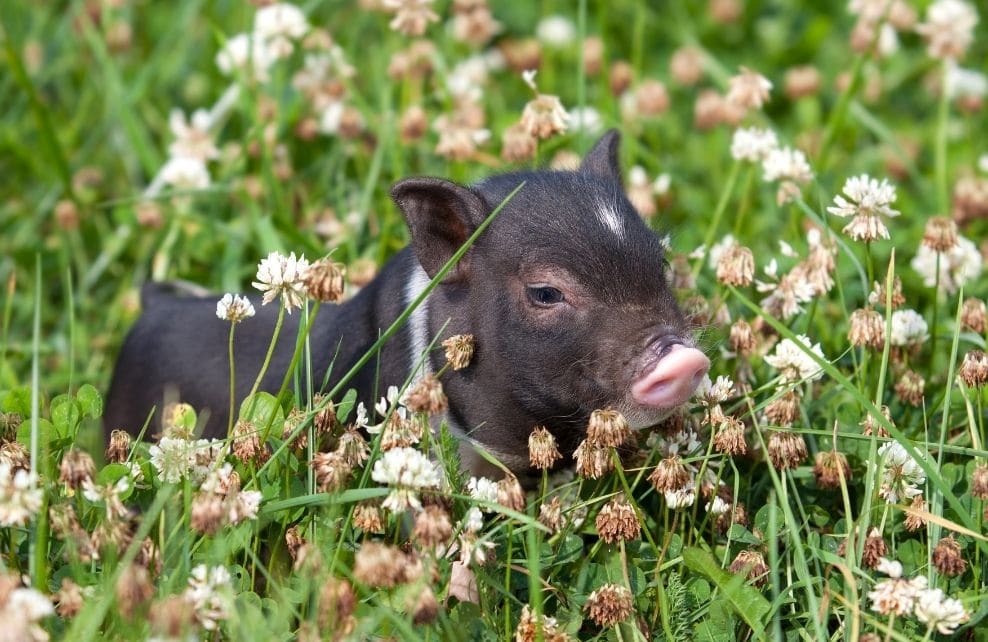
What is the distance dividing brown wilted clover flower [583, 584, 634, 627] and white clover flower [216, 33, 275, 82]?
10.6ft

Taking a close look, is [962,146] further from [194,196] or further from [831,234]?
[194,196]

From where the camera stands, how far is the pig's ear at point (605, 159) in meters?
4.35

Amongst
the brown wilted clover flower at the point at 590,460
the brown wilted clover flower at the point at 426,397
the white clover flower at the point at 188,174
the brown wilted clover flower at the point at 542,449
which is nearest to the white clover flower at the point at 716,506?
the brown wilted clover flower at the point at 590,460

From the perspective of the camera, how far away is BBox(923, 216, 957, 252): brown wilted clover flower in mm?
3979

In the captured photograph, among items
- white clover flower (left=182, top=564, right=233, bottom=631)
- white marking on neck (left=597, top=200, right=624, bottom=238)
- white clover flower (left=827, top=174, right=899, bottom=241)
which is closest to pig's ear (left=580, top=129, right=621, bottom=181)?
white marking on neck (left=597, top=200, right=624, bottom=238)

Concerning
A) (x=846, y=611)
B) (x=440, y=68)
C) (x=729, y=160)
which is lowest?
(x=846, y=611)

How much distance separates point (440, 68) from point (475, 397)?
250 centimetres

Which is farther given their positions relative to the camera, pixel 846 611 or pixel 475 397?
pixel 475 397

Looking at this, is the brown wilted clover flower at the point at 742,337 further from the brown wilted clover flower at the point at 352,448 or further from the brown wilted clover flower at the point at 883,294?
the brown wilted clover flower at the point at 352,448

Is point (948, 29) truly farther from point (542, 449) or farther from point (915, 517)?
point (542, 449)

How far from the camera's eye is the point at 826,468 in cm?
370

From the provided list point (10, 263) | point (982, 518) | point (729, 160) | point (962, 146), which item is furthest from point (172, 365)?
point (962, 146)

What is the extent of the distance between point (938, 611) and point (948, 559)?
28 cm

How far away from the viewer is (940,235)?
398cm
